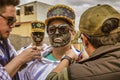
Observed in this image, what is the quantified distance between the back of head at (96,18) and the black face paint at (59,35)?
1132 mm

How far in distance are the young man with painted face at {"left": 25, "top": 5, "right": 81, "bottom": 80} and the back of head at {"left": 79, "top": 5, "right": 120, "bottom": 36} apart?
1.14 m

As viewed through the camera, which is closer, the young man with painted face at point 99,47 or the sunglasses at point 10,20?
the young man with painted face at point 99,47

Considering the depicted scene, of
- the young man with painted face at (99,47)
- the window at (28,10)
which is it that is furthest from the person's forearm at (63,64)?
the window at (28,10)

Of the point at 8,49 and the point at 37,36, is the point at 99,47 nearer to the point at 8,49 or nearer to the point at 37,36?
the point at 8,49

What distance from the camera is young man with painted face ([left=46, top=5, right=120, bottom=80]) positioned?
99.3 inches

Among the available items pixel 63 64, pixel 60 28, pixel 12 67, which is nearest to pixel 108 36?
pixel 63 64

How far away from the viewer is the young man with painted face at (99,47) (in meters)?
2.52

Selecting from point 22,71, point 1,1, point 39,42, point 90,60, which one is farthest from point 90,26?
point 39,42

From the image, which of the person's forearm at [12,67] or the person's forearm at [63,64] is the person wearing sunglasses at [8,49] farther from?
the person's forearm at [63,64]

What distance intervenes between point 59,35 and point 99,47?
133 cm

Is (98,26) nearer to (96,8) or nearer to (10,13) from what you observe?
(96,8)

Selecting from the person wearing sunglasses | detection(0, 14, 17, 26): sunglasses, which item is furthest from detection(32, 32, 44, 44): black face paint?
detection(0, 14, 17, 26): sunglasses

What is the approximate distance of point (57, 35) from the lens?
3971 mm

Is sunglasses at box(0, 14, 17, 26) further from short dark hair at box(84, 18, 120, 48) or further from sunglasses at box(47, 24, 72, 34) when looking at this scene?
short dark hair at box(84, 18, 120, 48)
